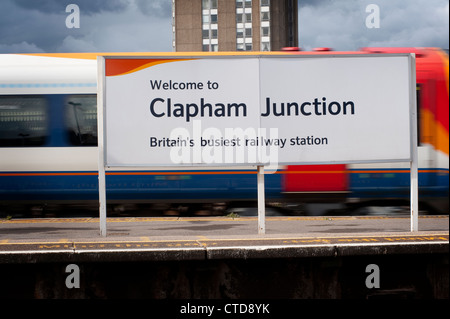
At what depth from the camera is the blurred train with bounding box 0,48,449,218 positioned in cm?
1078

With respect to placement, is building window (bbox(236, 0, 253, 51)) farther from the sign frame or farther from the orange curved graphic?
the orange curved graphic

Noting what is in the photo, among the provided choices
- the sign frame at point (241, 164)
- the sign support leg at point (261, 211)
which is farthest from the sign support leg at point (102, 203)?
the sign support leg at point (261, 211)

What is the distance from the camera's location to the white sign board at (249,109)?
5.97m

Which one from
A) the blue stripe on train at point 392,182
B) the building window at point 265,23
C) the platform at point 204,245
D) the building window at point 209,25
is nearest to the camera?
the platform at point 204,245

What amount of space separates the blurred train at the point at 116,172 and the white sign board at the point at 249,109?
15.0ft

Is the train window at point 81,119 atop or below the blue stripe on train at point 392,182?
atop

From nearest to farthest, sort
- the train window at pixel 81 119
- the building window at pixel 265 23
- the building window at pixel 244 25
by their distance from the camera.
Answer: the train window at pixel 81 119, the building window at pixel 244 25, the building window at pixel 265 23

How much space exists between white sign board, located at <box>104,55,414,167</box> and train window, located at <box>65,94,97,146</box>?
5.19 m

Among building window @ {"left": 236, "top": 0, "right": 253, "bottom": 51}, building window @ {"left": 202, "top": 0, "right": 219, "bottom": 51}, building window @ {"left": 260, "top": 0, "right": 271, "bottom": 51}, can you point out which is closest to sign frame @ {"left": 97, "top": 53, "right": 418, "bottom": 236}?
building window @ {"left": 202, "top": 0, "right": 219, "bottom": 51}

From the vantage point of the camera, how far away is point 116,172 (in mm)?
11000

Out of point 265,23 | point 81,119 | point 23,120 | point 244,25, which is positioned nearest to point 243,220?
point 81,119

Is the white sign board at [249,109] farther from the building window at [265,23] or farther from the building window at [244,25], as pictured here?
the building window at [265,23]
